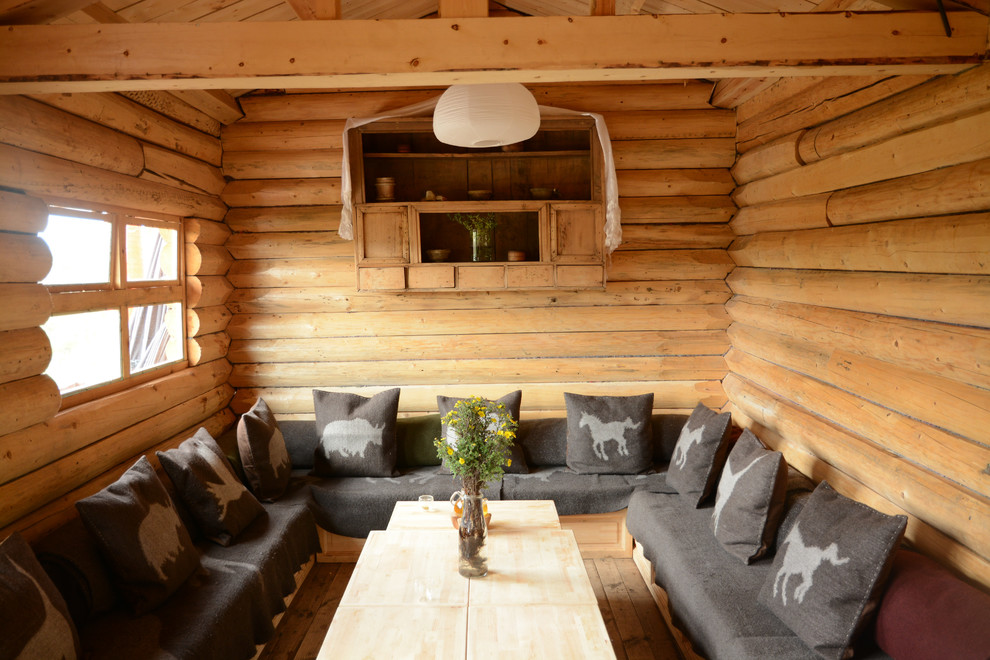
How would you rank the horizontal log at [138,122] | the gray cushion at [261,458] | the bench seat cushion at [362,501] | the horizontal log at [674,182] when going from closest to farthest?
the horizontal log at [138,122] < the gray cushion at [261,458] < the bench seat cushion at [362,501] < the horizontal log at [674,182]

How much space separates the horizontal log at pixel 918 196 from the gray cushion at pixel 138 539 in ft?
11.9

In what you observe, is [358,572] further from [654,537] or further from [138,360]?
[138,360]

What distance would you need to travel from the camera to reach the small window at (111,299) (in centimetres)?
350

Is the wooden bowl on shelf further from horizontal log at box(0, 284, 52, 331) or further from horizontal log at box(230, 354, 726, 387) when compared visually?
horizontal log at box(0, 284, 52, 331)

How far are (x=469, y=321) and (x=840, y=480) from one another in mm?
2805

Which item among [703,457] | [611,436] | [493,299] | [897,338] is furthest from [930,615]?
[493,299]


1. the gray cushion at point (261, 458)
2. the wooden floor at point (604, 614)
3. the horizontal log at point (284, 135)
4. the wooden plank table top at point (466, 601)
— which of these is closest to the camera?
the wooden plank table top at point (466, 601)

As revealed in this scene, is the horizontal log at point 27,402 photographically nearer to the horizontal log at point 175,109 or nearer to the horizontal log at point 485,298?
the horizontal log at point 175,109

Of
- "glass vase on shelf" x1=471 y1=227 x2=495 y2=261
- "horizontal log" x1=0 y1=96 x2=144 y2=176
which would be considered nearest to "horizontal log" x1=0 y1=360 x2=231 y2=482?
"horizontal log" x1=0 y1=96 x2=144 y2=176

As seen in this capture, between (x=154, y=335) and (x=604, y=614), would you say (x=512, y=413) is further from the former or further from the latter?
(x=154, y=335)

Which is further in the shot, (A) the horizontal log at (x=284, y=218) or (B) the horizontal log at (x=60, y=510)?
(A) the horizontal log at (x=284, y=218)

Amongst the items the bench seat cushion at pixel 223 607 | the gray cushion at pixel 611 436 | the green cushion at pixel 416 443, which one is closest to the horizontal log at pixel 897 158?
the gray cushion at pixel 611 436

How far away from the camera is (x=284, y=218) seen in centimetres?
528

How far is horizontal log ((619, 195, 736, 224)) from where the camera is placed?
5.28m
